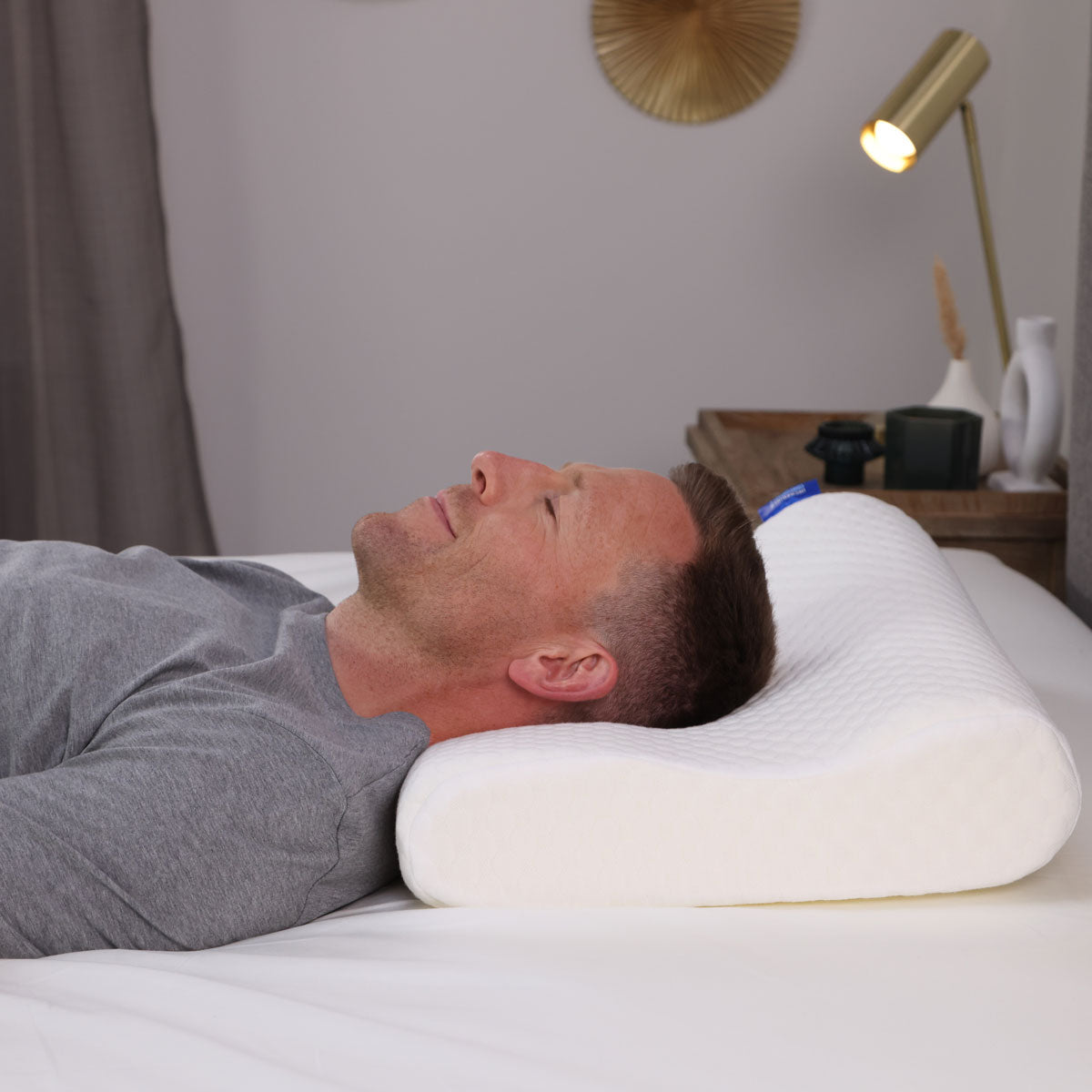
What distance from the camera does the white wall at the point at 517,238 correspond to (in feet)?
9.11

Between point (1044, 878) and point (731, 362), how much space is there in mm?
2137

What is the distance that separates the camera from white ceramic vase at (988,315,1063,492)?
6.32 feet

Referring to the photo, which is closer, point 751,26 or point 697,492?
point 697,492

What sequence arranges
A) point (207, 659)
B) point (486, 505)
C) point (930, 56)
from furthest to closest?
point (930, 56), point (486, 505), point (207, 659)

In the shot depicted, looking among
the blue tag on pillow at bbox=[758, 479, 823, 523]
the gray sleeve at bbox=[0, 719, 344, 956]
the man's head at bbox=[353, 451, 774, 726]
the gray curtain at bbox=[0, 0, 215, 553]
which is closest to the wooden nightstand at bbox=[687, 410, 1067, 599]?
the blue tag on pillow at bbox=[758, 479, 823, 523]

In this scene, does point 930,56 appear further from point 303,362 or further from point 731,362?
point 303,362

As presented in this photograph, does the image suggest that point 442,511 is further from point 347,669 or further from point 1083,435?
point 1083,435

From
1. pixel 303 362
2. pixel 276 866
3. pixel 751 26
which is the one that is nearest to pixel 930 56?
pixel 751 26

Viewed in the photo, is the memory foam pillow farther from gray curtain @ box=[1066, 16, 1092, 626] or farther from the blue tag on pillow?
gray curtain @ box=[1066, 16, 1092, 626]

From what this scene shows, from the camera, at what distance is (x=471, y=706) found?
44.1 inches

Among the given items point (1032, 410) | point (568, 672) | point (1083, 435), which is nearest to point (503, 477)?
point (568, 672)

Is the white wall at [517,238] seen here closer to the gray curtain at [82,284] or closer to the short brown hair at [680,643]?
the gray curtain at [82,284]

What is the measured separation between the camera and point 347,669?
1144 mm

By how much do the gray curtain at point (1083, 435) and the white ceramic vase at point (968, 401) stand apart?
491 millimetres
